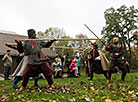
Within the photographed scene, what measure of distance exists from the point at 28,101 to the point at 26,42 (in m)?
2.62

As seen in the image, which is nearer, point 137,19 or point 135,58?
point 137,19

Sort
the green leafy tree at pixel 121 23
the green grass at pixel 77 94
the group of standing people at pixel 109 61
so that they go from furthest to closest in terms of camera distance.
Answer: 1. the green leafy tree at pixel 121 23
2. the group of standing people at pixel 109 61
3. the green grass at pixel 77 94

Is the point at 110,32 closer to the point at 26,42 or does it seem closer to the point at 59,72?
the point at 59,72

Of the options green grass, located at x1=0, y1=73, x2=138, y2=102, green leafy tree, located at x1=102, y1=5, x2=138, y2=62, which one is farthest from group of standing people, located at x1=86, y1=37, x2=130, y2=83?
green leafy tree, located at x1=102, y1=5, x2=138, y2=62

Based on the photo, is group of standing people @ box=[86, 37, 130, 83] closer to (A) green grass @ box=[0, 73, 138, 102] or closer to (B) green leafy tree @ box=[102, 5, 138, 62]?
(A) green grass @ box=[0, 73, 138, 102]

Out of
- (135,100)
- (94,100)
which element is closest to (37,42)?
(94,100)

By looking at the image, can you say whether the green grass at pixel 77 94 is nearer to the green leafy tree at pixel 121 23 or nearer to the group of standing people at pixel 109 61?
the group of standing people at pixel 109 61

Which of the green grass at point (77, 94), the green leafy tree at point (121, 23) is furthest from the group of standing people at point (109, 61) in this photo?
the green leafy tree at point (121, 23)

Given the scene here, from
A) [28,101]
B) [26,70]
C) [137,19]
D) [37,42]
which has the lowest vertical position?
[28,101]

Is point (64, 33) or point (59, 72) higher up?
point (64, 33)

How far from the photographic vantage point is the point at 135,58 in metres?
47.5

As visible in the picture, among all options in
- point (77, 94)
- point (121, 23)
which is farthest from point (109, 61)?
point (121, 23)

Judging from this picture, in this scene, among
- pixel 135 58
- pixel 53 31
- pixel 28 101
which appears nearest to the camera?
pixel 28 101

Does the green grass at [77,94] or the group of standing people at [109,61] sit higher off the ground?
the group of standing people at [109,61]
